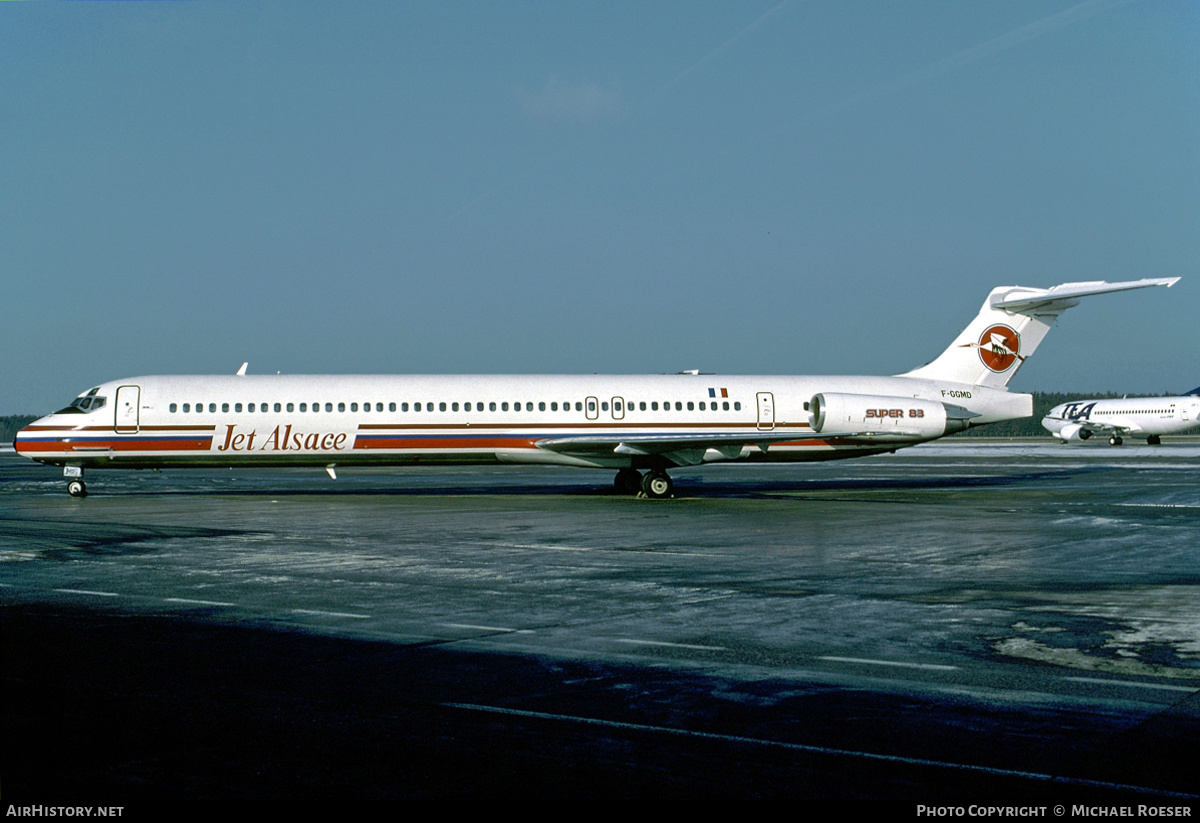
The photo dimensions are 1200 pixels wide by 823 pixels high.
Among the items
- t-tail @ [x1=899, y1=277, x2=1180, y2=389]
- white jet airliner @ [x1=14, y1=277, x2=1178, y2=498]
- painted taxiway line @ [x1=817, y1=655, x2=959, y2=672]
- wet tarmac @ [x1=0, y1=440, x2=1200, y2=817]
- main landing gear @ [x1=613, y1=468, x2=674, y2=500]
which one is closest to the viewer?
wet tarmac @ [x1=0, y1=440, x2=1200, y2=817]

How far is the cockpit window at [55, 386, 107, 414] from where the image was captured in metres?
25.9

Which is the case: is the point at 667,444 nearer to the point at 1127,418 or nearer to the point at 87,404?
the point at 87,404

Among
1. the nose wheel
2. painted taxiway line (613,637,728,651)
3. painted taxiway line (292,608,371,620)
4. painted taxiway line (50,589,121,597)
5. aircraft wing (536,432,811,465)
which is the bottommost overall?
painted taxiway line (613,637,728,651)

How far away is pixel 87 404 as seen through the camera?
26016 millimetres

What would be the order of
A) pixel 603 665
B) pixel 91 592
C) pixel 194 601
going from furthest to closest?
1. pixel 91 592
2. pixel 194 601
3. pixel 603 665

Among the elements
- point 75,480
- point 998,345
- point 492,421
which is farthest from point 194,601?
point 998,345

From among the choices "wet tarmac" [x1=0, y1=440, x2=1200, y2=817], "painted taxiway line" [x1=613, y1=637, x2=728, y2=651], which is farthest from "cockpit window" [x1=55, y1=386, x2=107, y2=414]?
"painted taxiway line" [x1=613, y1=637, x2=728, y2=651]

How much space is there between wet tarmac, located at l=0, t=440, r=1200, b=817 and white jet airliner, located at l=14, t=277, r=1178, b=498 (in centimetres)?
784

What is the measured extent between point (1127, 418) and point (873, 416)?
50.0 m

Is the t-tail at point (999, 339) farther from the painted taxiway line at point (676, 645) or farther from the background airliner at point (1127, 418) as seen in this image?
the background airliner at point (1127, 418)

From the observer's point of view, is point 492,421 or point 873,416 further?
point 873,416

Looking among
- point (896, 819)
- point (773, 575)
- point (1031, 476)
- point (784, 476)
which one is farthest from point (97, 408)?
point (1031, 476)

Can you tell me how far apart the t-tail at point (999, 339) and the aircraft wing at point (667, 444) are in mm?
6328

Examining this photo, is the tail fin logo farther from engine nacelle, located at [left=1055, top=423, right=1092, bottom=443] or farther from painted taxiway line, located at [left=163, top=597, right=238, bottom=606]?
engine nacelle, located at [left=1055, top=423, right=1092, bottom=443]
